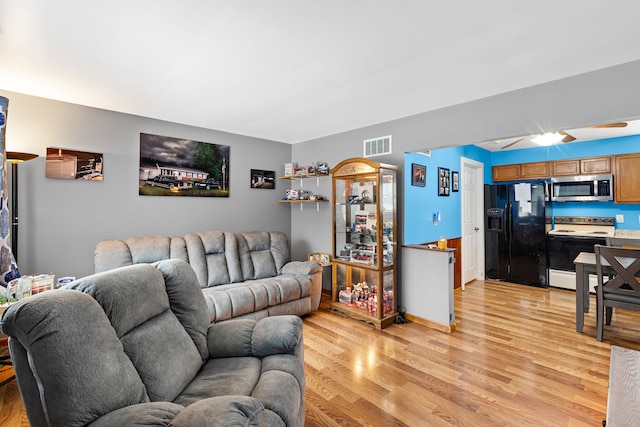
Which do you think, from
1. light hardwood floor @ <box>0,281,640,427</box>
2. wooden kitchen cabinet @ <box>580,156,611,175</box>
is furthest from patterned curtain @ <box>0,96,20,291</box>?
wooden kitchen cabinet @ <box>580,156,611,175</box>

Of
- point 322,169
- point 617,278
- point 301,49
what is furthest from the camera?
point 322,169

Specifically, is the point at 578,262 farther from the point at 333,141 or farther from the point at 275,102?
the point at 275,102

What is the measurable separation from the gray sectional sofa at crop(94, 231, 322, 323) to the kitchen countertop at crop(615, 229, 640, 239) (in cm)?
462

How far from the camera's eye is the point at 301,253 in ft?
15.7

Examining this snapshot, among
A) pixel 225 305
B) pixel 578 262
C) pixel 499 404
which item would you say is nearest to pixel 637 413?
pixel 499 404

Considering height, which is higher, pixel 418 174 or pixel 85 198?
pixel 418 174

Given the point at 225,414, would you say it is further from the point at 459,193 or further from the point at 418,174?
the point at 459,193

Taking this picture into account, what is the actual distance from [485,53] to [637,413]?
211 cm

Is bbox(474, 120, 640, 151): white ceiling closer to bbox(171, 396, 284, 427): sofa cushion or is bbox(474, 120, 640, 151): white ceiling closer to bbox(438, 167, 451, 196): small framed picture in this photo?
bbox(438, 167, 451, 196): small framed picture

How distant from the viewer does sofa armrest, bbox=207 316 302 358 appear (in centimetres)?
174

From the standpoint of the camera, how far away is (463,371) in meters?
2.45

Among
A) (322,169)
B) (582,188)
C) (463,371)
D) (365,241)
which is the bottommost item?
(463,371)

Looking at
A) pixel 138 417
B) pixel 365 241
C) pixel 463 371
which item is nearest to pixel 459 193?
pixel 365 241

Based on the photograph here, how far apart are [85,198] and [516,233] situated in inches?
242
